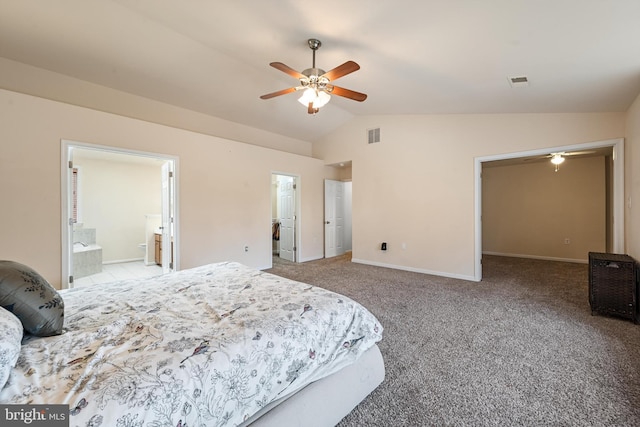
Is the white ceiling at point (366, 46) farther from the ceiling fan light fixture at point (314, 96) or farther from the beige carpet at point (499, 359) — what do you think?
the beige carpet at point (499, 359)

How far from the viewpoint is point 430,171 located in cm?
493

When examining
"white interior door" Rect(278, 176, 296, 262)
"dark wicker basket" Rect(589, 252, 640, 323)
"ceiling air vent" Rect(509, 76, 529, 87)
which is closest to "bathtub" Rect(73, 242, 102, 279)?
"white interior door" Rect(278, 176, 296, 262)

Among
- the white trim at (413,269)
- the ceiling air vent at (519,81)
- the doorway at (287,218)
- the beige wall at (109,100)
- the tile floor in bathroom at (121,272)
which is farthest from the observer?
the doorway at (287,218)

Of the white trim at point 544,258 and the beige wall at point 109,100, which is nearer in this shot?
the beige wall at point 109,100

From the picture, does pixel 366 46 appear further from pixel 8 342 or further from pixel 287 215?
pixel 287 215

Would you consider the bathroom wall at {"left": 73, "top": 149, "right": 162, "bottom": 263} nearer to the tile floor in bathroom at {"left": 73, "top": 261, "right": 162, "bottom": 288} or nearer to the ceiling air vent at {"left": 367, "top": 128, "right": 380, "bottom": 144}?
the tile floor in bathroom at {"left": 73, "top": 261, "right": 162, "bottom": 288}

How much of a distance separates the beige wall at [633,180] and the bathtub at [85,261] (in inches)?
317

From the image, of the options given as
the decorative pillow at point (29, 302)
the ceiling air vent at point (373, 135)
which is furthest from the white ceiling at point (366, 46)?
the decorative pillow at point (29, 302)

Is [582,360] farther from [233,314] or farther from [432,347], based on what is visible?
[233,314]

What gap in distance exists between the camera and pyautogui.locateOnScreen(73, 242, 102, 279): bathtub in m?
4.62

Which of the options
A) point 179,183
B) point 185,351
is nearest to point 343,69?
point 185,351

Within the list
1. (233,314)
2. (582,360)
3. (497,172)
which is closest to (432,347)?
(582,360)

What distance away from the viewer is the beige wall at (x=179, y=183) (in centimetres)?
296

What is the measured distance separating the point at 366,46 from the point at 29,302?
132 inches
